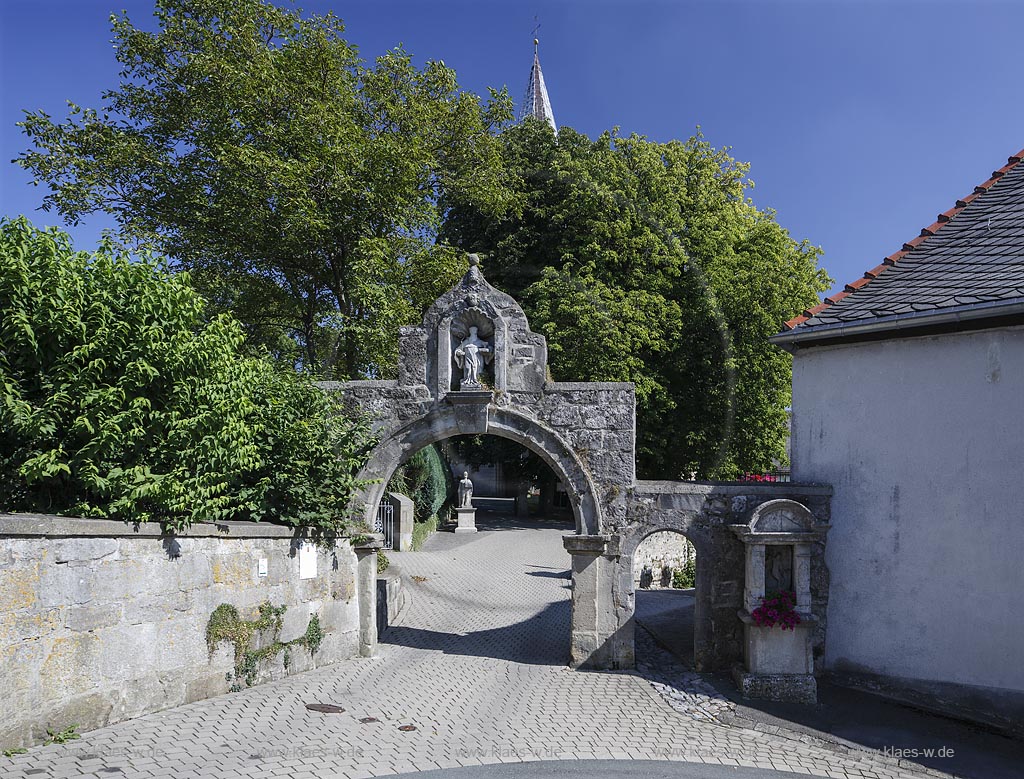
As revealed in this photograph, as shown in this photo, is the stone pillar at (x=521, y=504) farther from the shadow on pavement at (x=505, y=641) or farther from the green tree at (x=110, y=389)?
the green tree at (x=110, y=389)

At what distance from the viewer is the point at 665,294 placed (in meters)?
21.1

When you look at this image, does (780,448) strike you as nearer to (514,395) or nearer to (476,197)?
(476,197)

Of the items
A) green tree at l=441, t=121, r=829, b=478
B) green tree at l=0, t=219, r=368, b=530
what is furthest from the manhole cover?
green tree at l=441, t=121, r=829, b=478

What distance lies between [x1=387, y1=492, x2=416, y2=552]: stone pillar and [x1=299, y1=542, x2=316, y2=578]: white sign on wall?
1152 cm

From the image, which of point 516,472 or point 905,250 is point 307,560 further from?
point 516,472

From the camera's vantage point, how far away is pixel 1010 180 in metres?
11.0

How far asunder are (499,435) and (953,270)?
20.6 ft

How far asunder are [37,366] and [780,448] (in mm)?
18812

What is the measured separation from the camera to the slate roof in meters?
8.67

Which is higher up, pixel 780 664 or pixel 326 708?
pixel 780 664

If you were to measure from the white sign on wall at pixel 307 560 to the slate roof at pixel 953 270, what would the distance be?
22.2 ft

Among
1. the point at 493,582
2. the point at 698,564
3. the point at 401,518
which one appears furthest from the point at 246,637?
the point at 401,518

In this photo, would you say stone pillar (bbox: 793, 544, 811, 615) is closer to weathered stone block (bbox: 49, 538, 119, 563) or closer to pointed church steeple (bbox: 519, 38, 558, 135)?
weathered stone block (bbox: 49, 538, 119, 563)

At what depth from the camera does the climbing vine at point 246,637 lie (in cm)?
780
